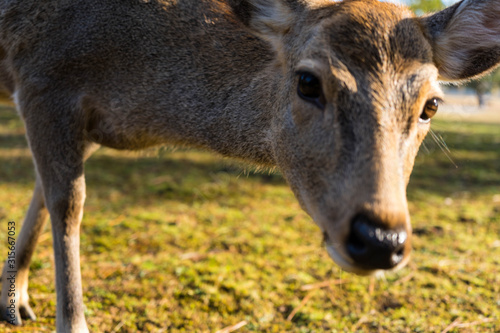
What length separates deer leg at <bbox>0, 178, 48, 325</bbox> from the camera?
11.3 ft

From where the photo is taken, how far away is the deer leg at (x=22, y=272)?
11.3ft

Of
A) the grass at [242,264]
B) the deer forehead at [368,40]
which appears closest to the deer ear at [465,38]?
the deer forehead at [368,40]

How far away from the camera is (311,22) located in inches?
110

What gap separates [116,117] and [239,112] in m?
0.99

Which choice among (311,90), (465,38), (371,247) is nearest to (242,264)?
(311,90)

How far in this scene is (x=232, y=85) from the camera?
130 inches

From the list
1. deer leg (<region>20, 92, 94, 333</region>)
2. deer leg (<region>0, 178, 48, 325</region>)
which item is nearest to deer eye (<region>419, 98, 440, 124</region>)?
deer leg (<region>20, 92, 94, 333</region>)

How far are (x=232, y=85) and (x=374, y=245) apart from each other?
1.83 m

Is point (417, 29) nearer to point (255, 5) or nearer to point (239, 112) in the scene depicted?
point (255, 5)

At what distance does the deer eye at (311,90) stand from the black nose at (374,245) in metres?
0.79

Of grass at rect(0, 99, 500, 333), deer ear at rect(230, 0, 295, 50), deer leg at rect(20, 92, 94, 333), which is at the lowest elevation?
grass at rect(0, 99, 500, 333)

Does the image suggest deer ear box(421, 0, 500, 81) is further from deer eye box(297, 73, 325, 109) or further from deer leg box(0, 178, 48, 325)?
deer leg box(0, 178, 48, 325)

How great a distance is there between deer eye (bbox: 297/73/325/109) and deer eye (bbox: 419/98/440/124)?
63 cm

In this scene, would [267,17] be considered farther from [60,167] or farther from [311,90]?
[60,167]
